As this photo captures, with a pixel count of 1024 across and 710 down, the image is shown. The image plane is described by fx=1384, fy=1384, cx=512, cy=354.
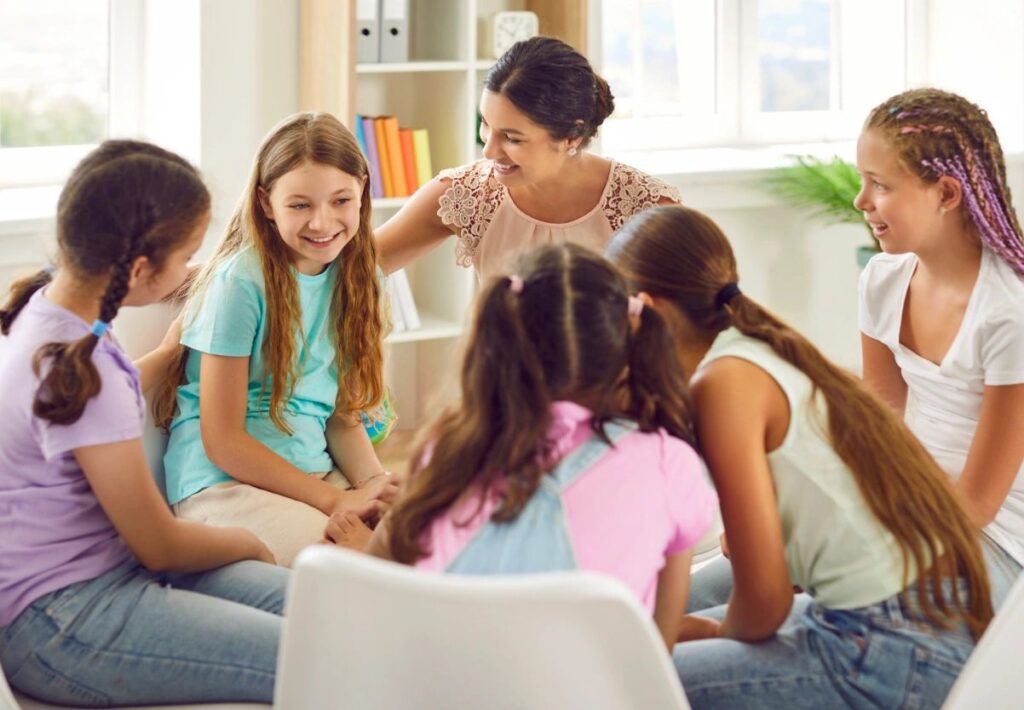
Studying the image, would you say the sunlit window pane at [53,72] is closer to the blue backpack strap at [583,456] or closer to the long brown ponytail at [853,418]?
the long brown ponytail at [853,418]

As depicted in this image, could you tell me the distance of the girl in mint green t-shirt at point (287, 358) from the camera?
195 cm

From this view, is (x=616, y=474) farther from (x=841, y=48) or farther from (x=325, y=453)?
(x=841, y=48)

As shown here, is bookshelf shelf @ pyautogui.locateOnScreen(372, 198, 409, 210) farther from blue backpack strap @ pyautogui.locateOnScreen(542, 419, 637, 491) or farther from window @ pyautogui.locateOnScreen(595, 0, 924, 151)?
blue backpack strap @ pyautogui.locateOnScreen(542, 419, 637, 491)

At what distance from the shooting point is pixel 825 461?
1.55 meters

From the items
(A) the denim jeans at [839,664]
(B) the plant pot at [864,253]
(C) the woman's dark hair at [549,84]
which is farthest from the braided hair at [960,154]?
(B) the plant pot at [864,253]

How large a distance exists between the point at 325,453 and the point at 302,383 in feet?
0.41

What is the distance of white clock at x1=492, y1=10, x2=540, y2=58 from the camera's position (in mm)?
3789

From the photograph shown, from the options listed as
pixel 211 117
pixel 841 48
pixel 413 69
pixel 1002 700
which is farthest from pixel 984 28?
pixel 1002 700

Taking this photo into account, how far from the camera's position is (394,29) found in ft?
11.9

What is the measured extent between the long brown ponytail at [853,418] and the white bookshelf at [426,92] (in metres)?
1.99

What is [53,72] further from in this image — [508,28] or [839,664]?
[839,664]

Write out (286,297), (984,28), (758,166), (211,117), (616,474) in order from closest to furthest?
(616,474) → (286,297) → (211,117) → (758,166) → (984,28)

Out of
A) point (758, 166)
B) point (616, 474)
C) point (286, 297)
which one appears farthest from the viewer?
point (758, 166)

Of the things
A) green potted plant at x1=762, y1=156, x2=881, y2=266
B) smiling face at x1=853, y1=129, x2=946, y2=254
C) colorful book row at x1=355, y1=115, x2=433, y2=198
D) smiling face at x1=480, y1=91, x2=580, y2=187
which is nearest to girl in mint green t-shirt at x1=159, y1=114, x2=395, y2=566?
smiling face at x1=480, y1=91, x2=580, y2=187
